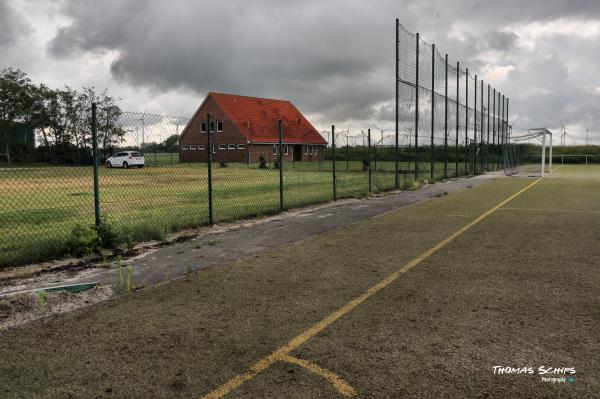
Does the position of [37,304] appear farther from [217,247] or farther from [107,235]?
[217,247]

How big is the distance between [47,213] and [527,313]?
1234 cm

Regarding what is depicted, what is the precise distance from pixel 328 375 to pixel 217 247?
5252mm

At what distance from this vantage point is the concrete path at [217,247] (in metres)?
6.64

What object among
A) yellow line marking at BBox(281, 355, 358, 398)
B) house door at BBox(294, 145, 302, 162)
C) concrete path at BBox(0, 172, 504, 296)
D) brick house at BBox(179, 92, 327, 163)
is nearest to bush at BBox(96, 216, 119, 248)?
concrete path at BBox(0, 172, 504, 296)

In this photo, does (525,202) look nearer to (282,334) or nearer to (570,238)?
(570,238)

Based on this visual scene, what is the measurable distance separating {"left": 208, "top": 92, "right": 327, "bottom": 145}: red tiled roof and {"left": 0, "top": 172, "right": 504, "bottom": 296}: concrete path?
41.5 meters

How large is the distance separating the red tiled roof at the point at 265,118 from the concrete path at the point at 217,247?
4146 centimetres

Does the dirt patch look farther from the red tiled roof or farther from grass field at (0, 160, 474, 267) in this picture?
the red tiled roof

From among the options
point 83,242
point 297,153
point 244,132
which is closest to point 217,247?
point 83,242

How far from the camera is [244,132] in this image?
5544 centimetres

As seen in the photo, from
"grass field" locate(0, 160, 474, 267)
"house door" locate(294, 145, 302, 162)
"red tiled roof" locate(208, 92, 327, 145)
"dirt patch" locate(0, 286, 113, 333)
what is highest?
"red tiled roof" locate(208, 92, 327, 145)

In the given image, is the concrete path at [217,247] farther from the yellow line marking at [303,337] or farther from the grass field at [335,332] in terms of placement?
the yellow line marking at [303,337]

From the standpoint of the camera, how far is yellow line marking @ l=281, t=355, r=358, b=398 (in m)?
3.52

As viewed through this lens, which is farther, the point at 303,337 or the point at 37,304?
the point at 37,304
